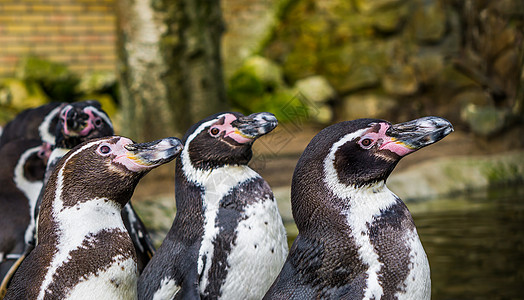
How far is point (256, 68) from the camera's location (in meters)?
9.38

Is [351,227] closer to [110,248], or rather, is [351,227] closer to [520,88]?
[110,248]

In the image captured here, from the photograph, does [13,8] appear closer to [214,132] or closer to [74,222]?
[214,132]

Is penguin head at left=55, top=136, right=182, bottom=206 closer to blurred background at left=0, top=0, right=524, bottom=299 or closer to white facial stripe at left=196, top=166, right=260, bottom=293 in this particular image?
white facial stripe at left=196, top=166, right=260, bottom=293

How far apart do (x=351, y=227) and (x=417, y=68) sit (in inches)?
316

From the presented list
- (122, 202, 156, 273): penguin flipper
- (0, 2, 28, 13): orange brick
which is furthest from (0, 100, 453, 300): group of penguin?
(0, 2, 28, 13): orange brick

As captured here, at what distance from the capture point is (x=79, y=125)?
6.73ft

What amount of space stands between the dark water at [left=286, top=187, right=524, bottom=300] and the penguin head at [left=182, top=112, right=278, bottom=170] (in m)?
1.14

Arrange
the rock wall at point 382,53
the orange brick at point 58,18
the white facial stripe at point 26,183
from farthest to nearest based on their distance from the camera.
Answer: the orange brick at point 58,18 < the rock wall at point 382,53 < the white facial stripe at point 26,183

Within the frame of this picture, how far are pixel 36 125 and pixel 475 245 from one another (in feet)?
6.97

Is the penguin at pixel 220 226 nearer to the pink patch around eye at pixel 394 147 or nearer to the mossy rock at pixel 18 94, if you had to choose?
the pink patch around eye at pixel 394 147

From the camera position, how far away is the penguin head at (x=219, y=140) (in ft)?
6.04

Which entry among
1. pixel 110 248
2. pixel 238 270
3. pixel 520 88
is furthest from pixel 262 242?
pixel 520 88

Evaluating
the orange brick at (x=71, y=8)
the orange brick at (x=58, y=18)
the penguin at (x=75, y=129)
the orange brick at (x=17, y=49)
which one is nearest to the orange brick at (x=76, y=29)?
the orange brick at (x=58, y=18)

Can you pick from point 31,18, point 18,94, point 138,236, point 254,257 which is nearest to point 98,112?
point 138,236
